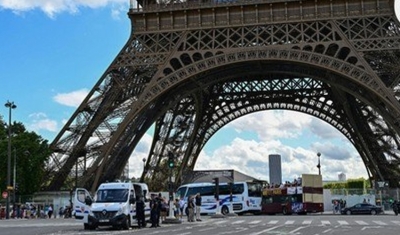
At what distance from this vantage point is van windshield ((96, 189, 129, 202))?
2826cm

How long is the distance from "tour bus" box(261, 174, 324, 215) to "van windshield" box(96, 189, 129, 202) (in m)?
25.1

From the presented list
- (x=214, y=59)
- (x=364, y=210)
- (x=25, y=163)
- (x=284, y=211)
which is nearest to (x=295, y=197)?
(x=284, y=211)

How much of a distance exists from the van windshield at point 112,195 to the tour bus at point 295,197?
25.1 meters

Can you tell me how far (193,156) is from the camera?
69750mm

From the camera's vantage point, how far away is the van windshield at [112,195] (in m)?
28.3

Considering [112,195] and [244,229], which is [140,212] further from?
[244,229]

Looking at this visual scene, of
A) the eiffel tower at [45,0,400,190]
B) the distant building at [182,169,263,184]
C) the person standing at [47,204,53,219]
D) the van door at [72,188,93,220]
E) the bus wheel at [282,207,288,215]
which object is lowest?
the bus wheel at [282,207,288,215]

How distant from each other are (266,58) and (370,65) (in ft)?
24.5

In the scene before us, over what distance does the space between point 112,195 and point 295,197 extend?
25.6 m

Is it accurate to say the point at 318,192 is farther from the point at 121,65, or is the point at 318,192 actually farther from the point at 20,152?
the point at 20,152

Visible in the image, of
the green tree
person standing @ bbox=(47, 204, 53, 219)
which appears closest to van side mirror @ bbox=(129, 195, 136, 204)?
person standing @ bbox=(47, 204, 53, 219)

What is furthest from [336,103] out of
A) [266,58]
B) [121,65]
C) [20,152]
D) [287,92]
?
[20,152]

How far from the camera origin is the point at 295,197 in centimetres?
5084

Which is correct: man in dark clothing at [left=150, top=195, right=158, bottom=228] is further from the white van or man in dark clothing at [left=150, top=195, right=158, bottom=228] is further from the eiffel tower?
the eiffel tower
